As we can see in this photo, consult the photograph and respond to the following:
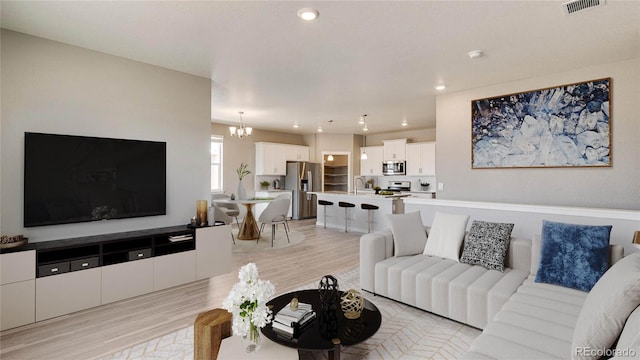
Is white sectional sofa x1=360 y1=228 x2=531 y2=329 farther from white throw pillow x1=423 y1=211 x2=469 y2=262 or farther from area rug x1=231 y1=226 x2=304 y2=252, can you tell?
area rug x1=231 y1=226 x2=304 y2=252

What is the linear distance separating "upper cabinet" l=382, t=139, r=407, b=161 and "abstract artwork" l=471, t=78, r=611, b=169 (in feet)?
13.8

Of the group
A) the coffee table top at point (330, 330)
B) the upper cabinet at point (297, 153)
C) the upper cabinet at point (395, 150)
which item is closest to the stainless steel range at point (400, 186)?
the upper cabinet at point (395, 150)

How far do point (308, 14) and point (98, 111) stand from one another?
260cm

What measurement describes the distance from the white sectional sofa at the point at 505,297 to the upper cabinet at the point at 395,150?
5.93 metres

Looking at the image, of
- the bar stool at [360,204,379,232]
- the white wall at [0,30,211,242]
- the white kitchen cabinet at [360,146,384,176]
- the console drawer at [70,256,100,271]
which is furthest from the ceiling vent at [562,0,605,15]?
the white kitchen cabinet at [360,146,384,176]

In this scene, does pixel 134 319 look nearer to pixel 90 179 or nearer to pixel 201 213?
pixel 201 213

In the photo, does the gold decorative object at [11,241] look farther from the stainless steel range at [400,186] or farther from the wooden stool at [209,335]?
the stainless steel range at [400,186]

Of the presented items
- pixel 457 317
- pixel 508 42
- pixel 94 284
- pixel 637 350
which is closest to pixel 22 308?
pixel 94 284

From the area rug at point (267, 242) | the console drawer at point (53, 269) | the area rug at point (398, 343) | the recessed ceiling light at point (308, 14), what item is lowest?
the area rug at point (398, 343)

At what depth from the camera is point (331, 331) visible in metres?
2.02

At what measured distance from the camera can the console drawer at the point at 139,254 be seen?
3.38 m

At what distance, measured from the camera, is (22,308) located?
2754 mm

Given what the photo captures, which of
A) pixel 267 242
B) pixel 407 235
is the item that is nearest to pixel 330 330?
pixel 407 235

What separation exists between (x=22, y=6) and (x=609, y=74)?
19.8 feet
